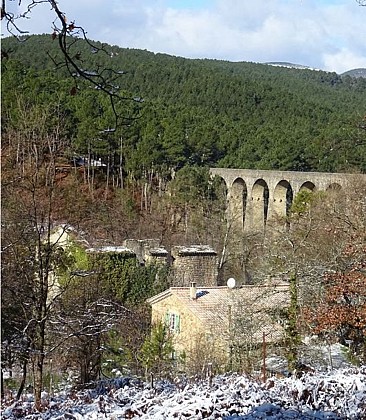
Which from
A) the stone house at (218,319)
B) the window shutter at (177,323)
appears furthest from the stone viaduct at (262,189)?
the window shutter at (177,323)

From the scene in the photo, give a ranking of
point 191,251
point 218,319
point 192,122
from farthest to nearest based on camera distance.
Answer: point 192,122 < point 191,251 < point 218,319

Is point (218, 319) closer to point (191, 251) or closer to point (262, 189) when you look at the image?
point (191, 251)

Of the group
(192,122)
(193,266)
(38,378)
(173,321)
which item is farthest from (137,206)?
(38,378)

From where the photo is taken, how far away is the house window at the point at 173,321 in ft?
37.9

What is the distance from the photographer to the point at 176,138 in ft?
95.4

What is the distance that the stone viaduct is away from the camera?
90.7ft

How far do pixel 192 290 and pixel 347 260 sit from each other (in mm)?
3576

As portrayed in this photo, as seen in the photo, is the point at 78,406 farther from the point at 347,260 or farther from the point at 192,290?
the point at 192,290

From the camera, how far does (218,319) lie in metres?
10.5

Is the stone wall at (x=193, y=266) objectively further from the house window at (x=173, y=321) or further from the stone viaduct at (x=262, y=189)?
the stone viaduct at (x=262, y=189)

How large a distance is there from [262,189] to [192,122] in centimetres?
514

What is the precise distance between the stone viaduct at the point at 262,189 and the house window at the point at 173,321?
48.7 feet

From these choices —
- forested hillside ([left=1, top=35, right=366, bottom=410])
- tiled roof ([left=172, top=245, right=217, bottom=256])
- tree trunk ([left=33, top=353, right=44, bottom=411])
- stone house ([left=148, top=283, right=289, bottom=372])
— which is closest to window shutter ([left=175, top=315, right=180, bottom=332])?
stone house ([left=148, top=283, right=289, bottom=372])

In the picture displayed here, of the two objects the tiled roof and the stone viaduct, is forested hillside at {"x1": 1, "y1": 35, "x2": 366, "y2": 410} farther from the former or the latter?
the stone viaduct
